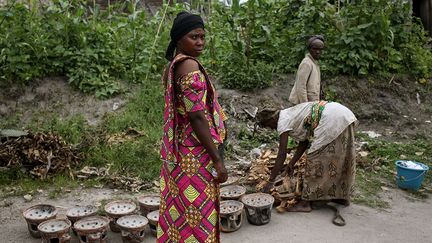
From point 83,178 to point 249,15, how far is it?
4.01 m

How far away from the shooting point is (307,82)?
4.52 m

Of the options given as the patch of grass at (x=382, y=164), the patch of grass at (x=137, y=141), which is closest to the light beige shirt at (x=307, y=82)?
the patch of grass at (x=382, y=164)

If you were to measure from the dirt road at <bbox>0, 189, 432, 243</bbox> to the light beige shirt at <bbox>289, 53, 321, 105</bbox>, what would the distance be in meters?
1.19

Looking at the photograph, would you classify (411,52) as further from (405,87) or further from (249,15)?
(249,15)

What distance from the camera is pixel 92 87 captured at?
6477mm

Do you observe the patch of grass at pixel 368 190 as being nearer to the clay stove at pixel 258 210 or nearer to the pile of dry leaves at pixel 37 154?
the clay stove at pixel 258 210

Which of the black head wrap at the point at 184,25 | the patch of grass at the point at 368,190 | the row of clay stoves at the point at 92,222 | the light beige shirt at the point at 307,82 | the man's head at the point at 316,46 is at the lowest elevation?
the patch of grass at the point at 368,190

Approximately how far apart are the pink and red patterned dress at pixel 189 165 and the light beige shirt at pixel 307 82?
218cm

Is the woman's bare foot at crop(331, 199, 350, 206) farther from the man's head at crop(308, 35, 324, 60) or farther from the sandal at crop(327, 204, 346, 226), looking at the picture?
the man's head at crop(308, 35, 324, 60)

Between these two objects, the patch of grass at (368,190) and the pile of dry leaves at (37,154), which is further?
the pile of dry leaves at (37,154)

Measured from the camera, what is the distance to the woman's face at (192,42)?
2.30m

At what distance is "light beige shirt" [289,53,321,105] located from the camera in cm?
446

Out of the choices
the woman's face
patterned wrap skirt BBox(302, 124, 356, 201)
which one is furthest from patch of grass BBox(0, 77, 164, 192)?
the woman's face

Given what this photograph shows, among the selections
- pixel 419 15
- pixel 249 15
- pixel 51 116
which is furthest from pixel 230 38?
pixel 419 15
